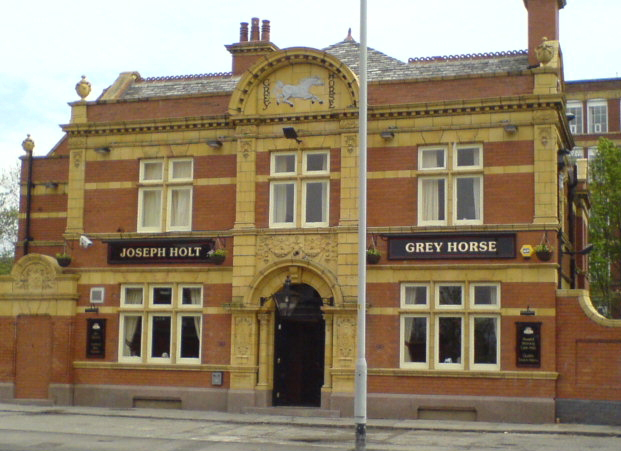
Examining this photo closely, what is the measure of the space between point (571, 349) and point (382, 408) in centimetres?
513

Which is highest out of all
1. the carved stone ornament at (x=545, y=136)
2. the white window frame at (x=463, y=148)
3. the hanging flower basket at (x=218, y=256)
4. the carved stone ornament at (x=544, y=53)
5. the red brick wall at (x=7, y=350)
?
the carved stone ornament at (x=544, y=53)

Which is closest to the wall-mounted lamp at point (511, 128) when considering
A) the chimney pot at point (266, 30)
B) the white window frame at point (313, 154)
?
the white window frame at point (313, 154)

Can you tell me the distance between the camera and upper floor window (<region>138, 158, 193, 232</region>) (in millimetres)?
28016

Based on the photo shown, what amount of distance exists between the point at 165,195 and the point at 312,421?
26.9ft

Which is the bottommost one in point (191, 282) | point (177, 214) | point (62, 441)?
point (62, 441)

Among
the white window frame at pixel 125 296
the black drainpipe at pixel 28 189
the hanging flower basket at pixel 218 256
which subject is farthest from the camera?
the black drainpipe at pixel 28 189

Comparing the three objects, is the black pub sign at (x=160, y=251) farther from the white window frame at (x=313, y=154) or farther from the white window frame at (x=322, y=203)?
the white window frame at (x=313, y=154)

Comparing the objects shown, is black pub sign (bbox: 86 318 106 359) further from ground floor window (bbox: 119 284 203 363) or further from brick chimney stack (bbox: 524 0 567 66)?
brick chimney stack (bbox: 524 0 567 66)

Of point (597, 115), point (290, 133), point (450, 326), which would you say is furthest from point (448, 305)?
point (597, 115)

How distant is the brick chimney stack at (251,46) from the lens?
108 feet

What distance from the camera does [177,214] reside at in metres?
28.1

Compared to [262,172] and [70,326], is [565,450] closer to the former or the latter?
[262,172]

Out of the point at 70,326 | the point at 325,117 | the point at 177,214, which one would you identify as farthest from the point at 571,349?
the point at 70,326

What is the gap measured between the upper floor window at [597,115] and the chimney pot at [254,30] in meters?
43.3
